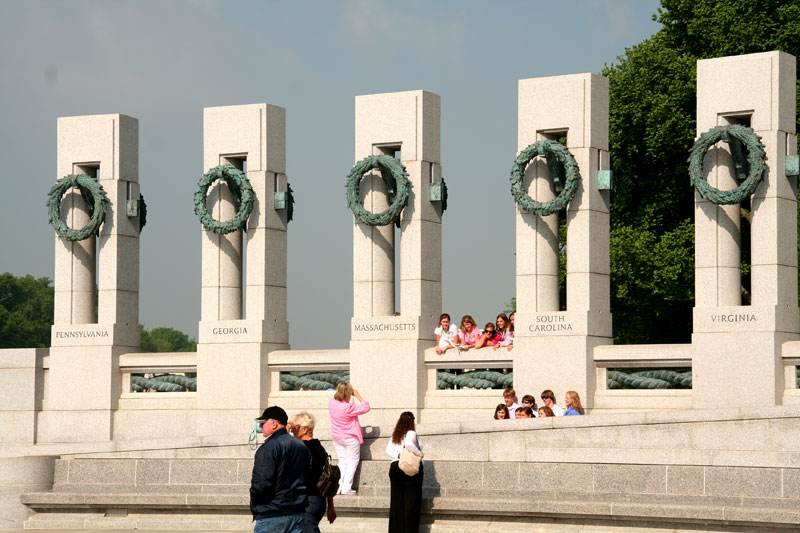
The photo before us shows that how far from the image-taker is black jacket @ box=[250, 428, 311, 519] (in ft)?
46.8

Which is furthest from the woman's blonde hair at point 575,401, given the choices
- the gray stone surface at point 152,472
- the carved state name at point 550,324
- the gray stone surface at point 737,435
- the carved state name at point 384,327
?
the gray stone surface at point 152,472

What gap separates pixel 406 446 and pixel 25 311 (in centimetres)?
8841

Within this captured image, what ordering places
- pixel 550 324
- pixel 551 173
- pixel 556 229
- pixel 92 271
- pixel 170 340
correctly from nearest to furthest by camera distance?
pixel 550 324 → pixel 551 173 → pixel 556 229 → pixel 92 271 → pixel 170 340

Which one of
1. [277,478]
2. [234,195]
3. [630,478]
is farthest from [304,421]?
[234,195]

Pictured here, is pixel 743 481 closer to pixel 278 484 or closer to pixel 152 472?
pixel 278 484

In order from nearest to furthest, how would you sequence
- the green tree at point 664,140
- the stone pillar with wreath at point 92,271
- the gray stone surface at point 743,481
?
the gray stone surface at point 743,481 → the stone pillar with wreath at point 92,271 → the green tree at point 664,140

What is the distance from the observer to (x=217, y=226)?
28750mm

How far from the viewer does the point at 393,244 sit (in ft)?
92.0

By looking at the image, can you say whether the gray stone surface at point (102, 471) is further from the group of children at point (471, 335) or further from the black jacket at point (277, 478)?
the black jacket at point (277, 478)

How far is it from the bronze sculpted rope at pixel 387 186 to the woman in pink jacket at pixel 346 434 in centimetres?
645

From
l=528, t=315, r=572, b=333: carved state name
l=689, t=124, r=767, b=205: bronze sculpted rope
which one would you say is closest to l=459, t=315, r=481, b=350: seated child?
l=528, t=315, r=572, b=333: carved state name

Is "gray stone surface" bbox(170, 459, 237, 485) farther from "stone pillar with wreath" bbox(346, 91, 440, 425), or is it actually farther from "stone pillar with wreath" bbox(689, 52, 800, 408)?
"stone pillar with wreath" bbox(689, 52, 800, 408)

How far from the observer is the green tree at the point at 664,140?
→ 1532 inches

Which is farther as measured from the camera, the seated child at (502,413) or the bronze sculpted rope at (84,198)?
the bronze sculpted rope at (84,198)
